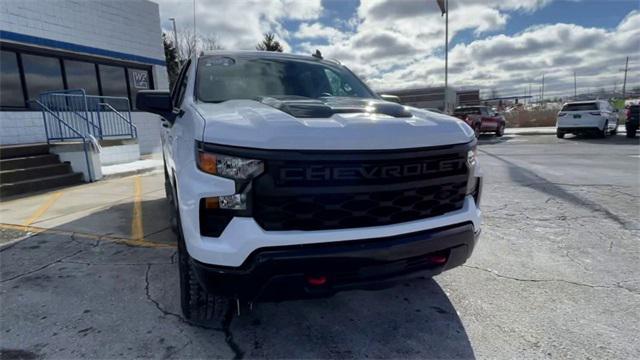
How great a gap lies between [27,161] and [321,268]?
8825mm

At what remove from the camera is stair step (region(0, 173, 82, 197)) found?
7180mm

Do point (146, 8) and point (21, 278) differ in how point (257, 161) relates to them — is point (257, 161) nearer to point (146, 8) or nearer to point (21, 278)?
point (21, 278)

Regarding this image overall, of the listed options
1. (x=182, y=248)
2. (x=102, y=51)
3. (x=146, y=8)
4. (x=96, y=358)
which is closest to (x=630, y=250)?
(x=182, y=248)

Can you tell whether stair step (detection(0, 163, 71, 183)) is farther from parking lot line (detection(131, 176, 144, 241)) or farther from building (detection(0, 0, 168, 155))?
parking lot line (detection(131, 176, 144, 241))

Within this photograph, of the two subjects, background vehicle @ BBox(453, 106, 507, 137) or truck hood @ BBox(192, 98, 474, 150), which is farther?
background vehicle @ BBox(453, 106, 507, 137)

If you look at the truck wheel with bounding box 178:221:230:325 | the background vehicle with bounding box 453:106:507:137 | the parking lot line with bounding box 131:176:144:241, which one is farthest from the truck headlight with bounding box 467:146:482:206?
the background vehicle with bounding box 453:106:507:137

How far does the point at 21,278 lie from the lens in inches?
134

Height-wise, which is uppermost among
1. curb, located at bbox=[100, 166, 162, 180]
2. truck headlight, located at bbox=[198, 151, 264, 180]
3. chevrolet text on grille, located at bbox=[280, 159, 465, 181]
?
truck headlight, located at bbox=[198, 151, 264, 180]

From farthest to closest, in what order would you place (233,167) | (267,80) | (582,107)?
1. (582,107)
2. (267,80)
3. (233,167)

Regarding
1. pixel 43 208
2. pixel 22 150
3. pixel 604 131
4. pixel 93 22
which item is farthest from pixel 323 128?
pixel 604 131

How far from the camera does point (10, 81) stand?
9523mm

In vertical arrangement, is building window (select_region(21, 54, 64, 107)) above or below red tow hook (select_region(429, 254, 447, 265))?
above

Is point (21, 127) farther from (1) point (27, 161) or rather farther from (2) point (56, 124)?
(1) point (27, 161)

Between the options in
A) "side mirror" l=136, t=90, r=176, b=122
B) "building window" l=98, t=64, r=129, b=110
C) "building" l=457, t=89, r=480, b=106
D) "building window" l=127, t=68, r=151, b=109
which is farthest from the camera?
"building" l=457, t=89, r=480, b=106
